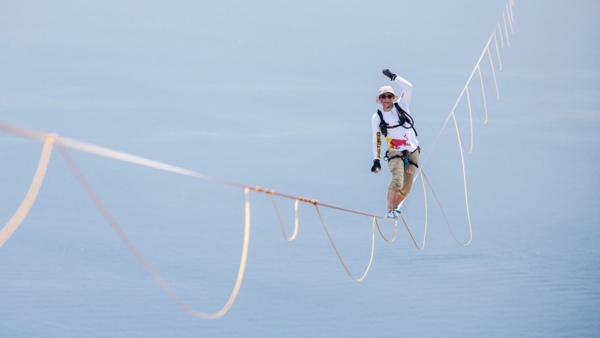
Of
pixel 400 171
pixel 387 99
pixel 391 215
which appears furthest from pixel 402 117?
pixel 391 215

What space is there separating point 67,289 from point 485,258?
96.1ft

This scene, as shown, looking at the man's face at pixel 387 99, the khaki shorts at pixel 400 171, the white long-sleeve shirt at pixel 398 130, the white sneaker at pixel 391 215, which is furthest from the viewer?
the white sneaker at pixel 391 215

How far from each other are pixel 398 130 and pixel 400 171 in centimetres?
60

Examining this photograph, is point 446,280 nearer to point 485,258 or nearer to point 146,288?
point 485,258

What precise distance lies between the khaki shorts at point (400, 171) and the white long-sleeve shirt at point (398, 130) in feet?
0.41

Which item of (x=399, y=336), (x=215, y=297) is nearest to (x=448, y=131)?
(x=399, y=336)

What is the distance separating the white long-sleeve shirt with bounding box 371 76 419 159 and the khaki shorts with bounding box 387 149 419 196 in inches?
4.9

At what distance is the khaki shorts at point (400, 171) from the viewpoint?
1070cm

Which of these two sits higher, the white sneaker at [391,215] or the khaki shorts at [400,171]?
the khaki shorts at [400,171]

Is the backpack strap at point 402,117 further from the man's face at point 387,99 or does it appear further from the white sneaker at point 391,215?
the white sneaker at point 391,215

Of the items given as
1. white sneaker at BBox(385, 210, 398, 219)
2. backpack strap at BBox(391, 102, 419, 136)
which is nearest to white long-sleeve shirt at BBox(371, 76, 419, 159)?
backpack strap at BBox(391, 102, 419, 136)

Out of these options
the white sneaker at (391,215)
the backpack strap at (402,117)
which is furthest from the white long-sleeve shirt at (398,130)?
the white sneaker at (391,215)

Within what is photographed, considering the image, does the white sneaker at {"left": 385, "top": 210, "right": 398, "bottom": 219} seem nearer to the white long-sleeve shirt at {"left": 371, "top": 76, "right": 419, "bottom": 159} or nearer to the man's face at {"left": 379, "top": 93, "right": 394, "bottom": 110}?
the white long-sleeve shirt at {"left": 371, "top": 76, "right": 419, "bottom": 159}

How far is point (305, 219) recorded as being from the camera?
68.1 metres
